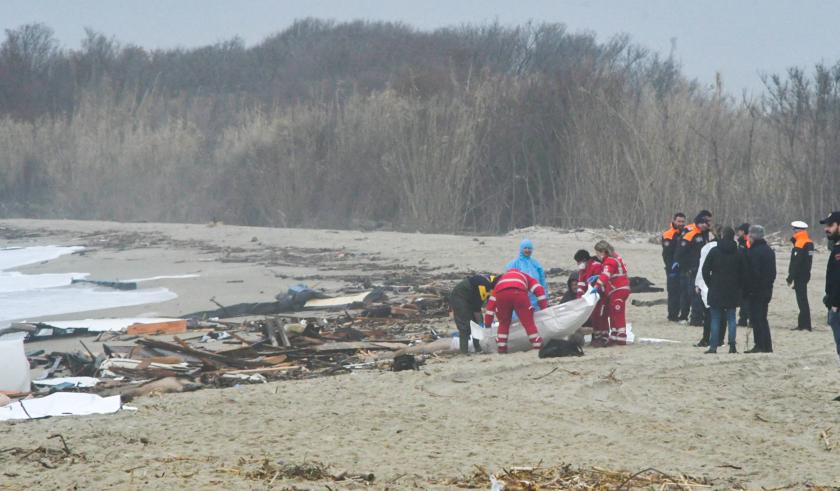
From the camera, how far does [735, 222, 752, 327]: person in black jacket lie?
12477 millimetres

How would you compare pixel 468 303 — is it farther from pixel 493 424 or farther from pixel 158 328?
pixel 158 328

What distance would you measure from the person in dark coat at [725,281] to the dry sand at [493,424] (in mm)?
344

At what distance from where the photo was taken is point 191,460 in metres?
7.73

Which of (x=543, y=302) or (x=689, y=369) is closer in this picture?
(x=689, y=369)

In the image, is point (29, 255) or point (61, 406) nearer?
point (61, 406)

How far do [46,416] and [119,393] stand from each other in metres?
1.20

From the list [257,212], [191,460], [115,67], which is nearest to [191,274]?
[191,460]

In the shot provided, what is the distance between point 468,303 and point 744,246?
9.82 feet

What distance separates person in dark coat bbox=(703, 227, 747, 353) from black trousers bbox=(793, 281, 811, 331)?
6.95 feet

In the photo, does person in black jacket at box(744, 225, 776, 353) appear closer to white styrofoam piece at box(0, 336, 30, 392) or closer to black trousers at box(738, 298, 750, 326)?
black trousers at box(738, 298, 750, 326)

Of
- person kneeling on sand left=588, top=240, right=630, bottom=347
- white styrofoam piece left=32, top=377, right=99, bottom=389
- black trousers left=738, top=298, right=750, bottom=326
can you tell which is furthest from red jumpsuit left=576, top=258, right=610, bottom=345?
white styrofoam piece left=32, top=377, right=99, bottom=389

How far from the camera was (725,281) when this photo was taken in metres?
12.2

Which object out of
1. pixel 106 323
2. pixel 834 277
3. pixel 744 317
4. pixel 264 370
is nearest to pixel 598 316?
pixel 744 317

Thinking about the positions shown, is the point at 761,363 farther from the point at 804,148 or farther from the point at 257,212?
the point at 257,212
